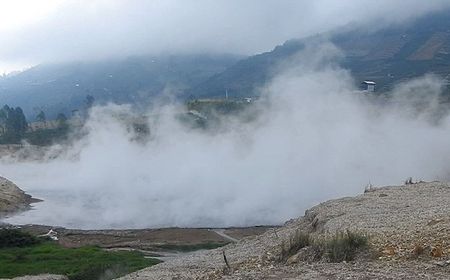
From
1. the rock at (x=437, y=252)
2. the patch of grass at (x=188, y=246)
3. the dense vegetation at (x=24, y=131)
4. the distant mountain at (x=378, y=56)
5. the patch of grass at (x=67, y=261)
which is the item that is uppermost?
the distant mountain at (x=378, y=56)

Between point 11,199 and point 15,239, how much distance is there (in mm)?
23127

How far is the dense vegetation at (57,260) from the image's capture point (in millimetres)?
23328

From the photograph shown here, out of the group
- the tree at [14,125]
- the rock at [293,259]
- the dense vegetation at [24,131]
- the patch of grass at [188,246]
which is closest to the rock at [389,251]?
the rock at [293,259]

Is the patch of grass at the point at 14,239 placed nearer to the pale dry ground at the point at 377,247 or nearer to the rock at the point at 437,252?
the pale dry ground at the point at 377,247

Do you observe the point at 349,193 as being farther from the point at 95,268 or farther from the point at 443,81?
the point at 443,81

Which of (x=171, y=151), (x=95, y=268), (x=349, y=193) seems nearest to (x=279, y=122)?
(x=171, y=151)

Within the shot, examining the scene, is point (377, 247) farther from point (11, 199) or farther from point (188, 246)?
point (11, 199)

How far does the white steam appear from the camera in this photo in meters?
48.8

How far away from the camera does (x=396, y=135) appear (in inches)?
2103

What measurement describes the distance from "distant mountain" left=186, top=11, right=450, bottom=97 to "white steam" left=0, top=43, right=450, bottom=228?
3097 cm

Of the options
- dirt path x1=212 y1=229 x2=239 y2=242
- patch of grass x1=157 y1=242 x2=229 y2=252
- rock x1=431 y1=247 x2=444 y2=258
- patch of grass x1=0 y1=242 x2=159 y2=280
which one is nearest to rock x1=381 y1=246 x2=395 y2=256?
rock x1=431 y1=247 x2=444 y2=258

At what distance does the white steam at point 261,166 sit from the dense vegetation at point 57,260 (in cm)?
1201

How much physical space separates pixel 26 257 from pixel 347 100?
1666 inches

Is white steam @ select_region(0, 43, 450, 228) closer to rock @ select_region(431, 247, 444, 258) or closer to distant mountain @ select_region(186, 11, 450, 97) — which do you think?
distant mountain @ select_region(186, 11, 450, 97)
